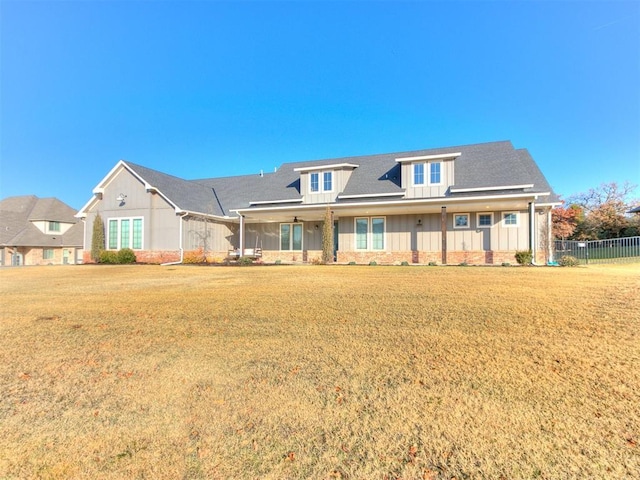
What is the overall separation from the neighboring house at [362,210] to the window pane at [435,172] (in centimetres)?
5

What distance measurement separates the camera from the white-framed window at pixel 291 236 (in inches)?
805

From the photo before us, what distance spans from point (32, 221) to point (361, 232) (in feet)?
116

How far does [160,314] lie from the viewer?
6.02 meters

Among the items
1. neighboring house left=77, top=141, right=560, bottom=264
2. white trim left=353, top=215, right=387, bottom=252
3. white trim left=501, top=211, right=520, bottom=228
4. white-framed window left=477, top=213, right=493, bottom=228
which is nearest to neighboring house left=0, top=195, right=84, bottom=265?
neighboring house left=77, top=141, right=560, bottom=264

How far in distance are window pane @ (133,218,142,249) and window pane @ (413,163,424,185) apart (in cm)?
1692

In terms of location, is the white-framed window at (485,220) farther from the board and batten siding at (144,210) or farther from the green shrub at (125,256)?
the green shrub at (125,256)

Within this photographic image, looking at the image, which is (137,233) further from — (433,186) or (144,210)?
(433,186)

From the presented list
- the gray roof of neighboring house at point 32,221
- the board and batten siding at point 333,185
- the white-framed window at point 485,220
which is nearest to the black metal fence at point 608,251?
the white-framed window at point 485,220

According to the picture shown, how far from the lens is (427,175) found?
17266 millimetres

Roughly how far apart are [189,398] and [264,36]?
17.2 m

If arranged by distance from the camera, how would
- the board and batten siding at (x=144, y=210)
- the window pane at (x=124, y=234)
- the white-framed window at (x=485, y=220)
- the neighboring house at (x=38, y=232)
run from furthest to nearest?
the neighboring house at (x=38, y=232)
the window pane at (x=124, y=234)
the board and batten siding at (x=144, y=210)
the white-framed window at (x=485, y=220)

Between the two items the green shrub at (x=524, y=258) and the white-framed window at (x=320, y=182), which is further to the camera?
the white-framed window at (x=320, y=182)

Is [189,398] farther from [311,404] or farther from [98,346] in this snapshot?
[98,346]

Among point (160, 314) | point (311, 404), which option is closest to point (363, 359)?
point (311, 404)
